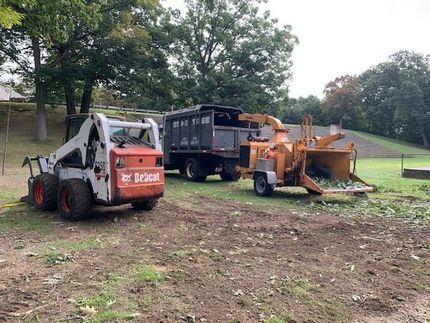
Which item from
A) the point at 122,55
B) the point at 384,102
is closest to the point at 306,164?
the point at 122,55

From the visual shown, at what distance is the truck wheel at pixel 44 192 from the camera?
7.96 meters

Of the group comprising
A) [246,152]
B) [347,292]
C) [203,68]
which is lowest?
[347,292]

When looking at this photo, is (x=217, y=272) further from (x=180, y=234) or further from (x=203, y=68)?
(x=203, y=68)

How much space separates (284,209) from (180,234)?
3461mm

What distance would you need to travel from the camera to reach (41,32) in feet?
39.0

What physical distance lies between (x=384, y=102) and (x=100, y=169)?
2500 inches

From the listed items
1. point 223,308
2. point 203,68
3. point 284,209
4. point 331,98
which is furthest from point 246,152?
point 331,98

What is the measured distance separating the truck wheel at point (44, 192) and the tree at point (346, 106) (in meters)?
63.0

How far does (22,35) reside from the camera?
24297 mm

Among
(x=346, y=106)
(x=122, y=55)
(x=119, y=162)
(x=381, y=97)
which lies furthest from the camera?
(x=346, y=106)

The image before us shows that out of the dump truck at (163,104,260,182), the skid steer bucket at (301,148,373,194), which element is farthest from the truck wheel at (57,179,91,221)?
the dump truck at (163,104,260,182)

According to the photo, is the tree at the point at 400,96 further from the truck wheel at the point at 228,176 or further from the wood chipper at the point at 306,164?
the wood chipper at the point at 306,164

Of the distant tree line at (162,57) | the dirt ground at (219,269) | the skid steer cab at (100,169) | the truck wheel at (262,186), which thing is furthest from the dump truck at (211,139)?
the distant tree line at (162,57)

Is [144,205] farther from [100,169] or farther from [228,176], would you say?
[228,176]
